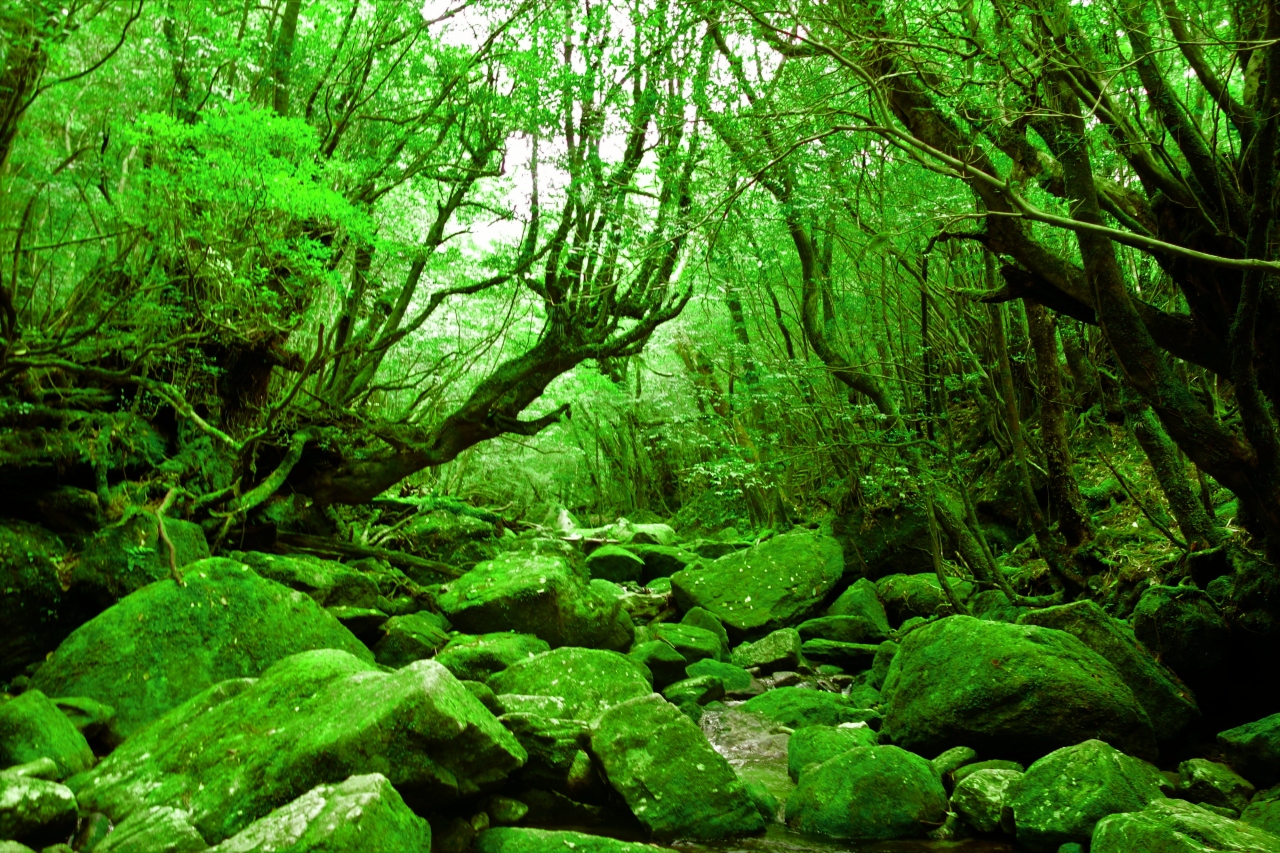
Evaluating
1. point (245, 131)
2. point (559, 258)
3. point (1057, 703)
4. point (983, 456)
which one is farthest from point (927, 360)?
point (245, 131)

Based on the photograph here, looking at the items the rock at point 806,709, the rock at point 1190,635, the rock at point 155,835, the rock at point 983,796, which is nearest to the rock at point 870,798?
the rock at point 983,796

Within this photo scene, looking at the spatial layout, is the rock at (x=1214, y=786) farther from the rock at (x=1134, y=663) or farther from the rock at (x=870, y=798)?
the rock at (x=870, y=798)

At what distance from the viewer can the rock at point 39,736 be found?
161 inches

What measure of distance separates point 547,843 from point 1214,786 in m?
4.12

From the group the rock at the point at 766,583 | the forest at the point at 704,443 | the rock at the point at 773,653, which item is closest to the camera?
the forest at the point at 704,443

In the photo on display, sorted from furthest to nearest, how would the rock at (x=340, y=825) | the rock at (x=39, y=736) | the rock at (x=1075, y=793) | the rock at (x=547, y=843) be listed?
the rock at (x=1075, y=793) → the rock at (x=39, y=736) → the rock at (x=547, y=843) → the rock at (x=340, y=825)

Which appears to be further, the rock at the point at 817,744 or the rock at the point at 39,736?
the rock at the point at 817,744

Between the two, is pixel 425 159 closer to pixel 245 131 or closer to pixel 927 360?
pixel 245 131

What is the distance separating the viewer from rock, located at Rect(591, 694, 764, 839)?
480 cm

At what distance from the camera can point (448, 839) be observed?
13.9ft

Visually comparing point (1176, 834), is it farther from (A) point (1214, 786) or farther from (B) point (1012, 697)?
(B) point (1012, 697)

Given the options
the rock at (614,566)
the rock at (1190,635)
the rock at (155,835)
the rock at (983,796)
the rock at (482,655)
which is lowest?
the rock at (614,566)

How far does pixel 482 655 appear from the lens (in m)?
6.98

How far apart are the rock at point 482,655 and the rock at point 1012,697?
3.37m
